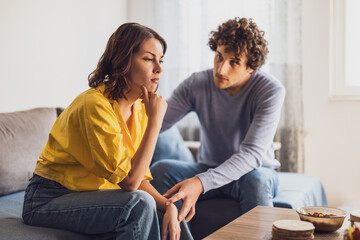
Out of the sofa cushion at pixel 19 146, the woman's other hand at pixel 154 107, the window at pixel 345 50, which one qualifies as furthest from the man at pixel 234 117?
the window at pixel 345 50

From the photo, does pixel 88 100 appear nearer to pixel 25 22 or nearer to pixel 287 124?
pixel 25 22

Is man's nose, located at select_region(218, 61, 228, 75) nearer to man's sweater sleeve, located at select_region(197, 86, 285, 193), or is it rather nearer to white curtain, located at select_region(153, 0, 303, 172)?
man's sweater sleeve, located at select_region(197, 86, 285, 193)

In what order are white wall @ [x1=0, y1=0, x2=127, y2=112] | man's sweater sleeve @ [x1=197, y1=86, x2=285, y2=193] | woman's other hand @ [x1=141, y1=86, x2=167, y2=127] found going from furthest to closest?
1. white wall @ [x1=0, y1=0, x2=127, y2=112]
2. man's sweater sleeve @ [x1=197, y1=86, x2=285, y2=193]
3. woman's other hand @ [x1=141, y1=86, x2=167, y2=127]

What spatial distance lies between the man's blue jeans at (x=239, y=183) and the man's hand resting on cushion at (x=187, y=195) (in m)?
0.26

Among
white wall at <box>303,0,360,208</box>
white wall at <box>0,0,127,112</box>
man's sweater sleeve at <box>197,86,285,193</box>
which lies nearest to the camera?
man's sweater sleeve at <box>197,86,285,193</box>

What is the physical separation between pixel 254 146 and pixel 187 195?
480 mm

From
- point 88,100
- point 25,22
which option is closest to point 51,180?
point 88,100

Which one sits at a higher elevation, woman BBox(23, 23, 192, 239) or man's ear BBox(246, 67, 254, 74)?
man's ear BBox(246, 67, 254, 74)

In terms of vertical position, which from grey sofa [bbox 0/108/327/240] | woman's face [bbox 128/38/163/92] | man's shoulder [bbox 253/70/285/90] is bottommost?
grey sofa [bbox 0/108/327/240]

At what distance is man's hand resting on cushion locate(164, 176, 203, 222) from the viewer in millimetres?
1524

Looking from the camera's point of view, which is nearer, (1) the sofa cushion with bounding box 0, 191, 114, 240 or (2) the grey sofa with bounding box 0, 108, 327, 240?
(1) the sofa cushion with bounding box 0, 191, 114, 240

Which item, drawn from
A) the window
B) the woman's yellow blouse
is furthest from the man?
the window

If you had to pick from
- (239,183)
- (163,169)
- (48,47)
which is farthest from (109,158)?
(48,47)

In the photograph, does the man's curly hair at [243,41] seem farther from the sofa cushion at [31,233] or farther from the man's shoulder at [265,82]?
the sofa cushion at [31,233]
